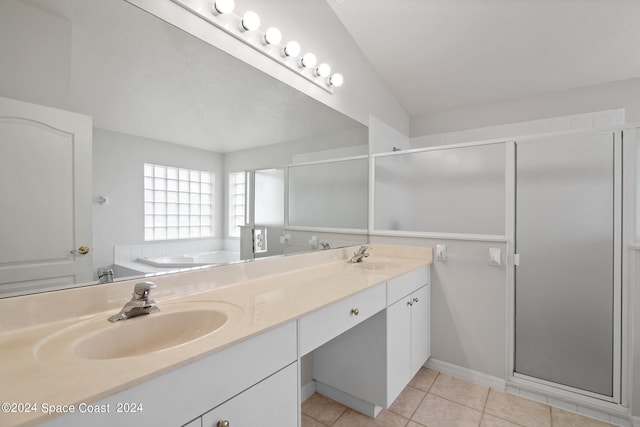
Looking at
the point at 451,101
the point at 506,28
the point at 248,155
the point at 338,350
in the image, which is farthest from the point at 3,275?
the point at 451,101

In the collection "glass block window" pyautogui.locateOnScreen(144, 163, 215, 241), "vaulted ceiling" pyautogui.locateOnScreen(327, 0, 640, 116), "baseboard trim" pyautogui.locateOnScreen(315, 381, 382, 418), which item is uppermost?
"vaulted ceiling" pyautogui.locateOnScreen(327, 0, 640, 116)

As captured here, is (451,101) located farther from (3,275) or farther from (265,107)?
(3,275)

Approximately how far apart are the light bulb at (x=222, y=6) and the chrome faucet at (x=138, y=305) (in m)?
1.22

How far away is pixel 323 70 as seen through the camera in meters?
2.00

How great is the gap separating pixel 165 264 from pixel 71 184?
422 millimetres

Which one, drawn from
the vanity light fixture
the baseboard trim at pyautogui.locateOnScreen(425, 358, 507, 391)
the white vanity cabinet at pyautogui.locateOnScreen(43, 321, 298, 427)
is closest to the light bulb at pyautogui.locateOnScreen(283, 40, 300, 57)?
the vanity light fixture

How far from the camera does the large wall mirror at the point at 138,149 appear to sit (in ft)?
2.82

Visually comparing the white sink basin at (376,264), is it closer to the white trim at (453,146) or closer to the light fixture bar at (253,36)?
the white trim at (453,146)

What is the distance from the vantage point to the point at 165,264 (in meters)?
1.20

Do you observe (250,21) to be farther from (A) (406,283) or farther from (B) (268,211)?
(A) (406,283)

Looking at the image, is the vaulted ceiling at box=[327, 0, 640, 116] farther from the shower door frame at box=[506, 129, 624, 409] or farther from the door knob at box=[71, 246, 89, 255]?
the door knob at box=[71, 246, 89, 255]

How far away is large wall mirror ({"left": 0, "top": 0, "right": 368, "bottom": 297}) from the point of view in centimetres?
86

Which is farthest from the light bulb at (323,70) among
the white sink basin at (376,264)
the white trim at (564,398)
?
the white trim at (564,398)

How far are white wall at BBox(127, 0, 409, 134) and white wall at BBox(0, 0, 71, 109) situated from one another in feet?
1.06
